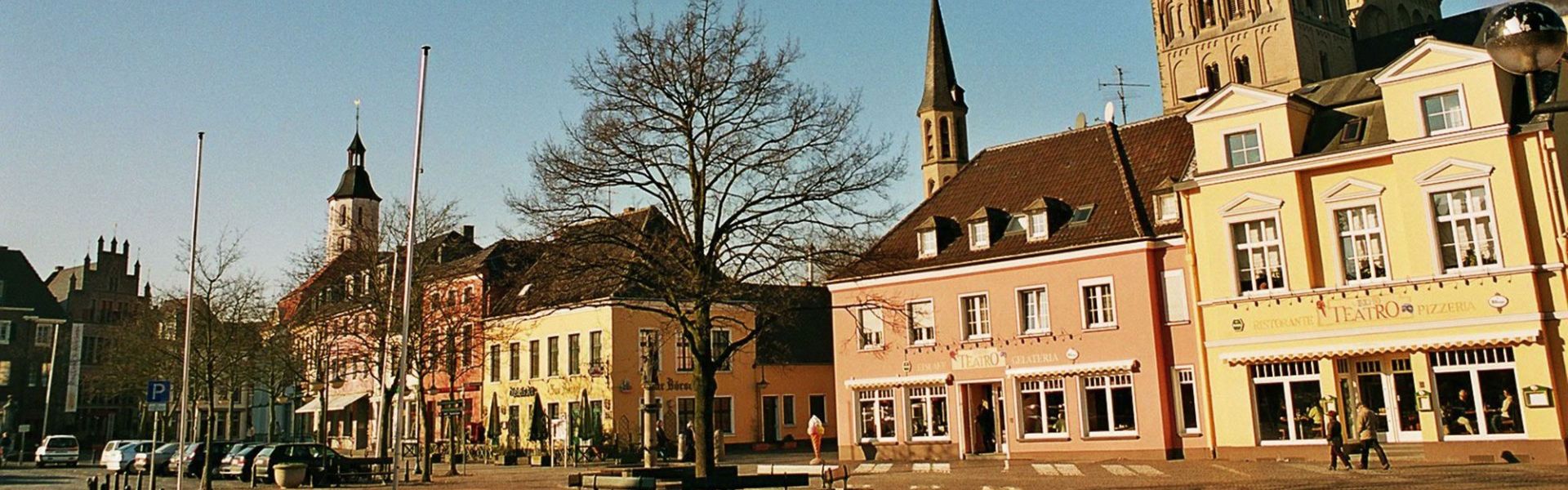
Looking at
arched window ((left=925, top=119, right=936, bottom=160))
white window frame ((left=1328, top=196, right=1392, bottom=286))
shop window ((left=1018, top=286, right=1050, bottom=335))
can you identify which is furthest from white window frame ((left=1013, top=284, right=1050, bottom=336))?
arched window ((left=925, top=119, right=936, bottom=160))

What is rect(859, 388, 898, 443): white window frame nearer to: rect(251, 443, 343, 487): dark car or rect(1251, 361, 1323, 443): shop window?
rect(1251, 361, 1323, 443): shop window

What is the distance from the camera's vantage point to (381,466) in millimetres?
32062

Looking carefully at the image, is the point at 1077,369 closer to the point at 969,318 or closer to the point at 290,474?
the point at 969,318

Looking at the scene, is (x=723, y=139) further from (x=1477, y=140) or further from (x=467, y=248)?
(x=467, y=248)

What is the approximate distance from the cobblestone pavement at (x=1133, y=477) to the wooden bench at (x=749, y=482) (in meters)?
2.61

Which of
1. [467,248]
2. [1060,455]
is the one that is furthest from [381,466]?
[467,248]

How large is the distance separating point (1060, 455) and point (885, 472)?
6.21m

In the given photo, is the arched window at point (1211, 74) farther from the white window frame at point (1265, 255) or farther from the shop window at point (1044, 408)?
the white window frame at point (1265, 255)

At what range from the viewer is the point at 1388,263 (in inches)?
1088

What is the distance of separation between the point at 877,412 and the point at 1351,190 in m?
15.1

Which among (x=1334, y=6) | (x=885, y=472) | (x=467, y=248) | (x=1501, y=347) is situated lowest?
(x=885, y=472)

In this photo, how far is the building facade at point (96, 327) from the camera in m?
89.9

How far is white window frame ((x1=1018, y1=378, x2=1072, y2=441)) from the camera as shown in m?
33.1

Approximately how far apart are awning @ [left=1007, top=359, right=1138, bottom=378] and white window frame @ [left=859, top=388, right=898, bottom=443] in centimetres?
441
